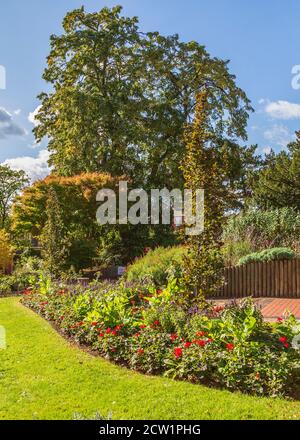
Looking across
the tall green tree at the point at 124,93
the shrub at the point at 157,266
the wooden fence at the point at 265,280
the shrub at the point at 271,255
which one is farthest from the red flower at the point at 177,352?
the tall green tree at the point at 124,93

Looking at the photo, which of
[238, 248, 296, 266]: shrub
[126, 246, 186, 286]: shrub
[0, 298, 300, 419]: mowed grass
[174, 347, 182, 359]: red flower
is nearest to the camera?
[0, 298, 300, 419]: mowed grass

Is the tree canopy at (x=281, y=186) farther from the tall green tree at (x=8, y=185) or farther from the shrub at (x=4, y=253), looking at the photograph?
the tall green tree at (x=8, y=185)

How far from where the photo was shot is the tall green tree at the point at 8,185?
3500 cm

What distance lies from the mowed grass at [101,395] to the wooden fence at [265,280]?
6.54 metres

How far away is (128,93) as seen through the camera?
21094 millimetres

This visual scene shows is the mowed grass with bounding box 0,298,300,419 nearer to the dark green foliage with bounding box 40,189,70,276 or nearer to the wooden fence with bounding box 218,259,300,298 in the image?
the wooden fence with bounding box 218,259,300,298

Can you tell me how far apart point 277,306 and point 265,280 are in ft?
6.48

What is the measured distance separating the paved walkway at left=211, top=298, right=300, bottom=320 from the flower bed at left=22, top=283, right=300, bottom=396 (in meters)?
2.75

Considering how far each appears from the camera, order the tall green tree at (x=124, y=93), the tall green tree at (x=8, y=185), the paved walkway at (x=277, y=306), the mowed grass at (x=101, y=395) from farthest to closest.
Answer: the tall green tree at (x=8, y=185)
the tall green tree at (x=124, y=93)
the paved walkway at (x=277, y=306)
the mowed grass at (x=101, y=395)

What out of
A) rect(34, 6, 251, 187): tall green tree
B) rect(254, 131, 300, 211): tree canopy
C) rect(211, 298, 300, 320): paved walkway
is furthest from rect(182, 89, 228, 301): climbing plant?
rect(34, 6, 251, 187): tall green tree

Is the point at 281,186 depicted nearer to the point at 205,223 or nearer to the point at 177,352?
the point at 205,223

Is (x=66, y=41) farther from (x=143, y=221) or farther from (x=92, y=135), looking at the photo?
(x=143, y=221)

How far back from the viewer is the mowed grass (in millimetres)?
4254

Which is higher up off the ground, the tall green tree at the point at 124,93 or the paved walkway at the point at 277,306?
the tall green tree at the point at 124,93
